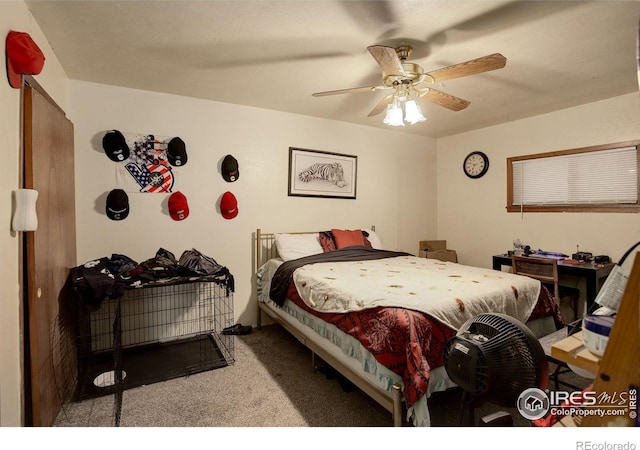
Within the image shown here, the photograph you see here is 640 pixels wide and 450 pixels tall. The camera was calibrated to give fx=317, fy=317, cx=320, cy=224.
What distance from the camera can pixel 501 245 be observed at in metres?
4.07

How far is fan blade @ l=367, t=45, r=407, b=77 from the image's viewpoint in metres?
1.74

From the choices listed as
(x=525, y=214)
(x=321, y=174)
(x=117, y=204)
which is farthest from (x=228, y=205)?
(x=525, y=214)

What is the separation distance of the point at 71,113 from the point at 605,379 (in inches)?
142

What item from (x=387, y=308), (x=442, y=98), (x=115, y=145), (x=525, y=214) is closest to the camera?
(x=387, y=308)

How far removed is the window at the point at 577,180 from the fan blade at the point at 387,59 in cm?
257

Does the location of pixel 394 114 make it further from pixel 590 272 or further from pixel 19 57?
pixel 590 272

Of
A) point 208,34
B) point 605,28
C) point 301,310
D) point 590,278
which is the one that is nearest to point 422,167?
point 590,278

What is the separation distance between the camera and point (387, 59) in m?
1.87

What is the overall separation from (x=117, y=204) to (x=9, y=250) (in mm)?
1378

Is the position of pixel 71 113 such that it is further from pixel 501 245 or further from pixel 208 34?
pixel 501 245

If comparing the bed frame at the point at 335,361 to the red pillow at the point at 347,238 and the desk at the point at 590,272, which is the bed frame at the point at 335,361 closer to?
the red pillow at the point at 347,238

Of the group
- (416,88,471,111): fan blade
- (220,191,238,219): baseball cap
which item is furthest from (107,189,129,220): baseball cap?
(416,88,471,111): fan blade

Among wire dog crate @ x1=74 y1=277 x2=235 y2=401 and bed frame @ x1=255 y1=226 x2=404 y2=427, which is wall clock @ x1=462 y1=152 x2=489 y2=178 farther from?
Result: wire dog crate @ x1=74 y1=277 x2=235 y2=401

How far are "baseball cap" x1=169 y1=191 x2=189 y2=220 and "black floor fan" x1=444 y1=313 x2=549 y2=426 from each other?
2719 millimetres
